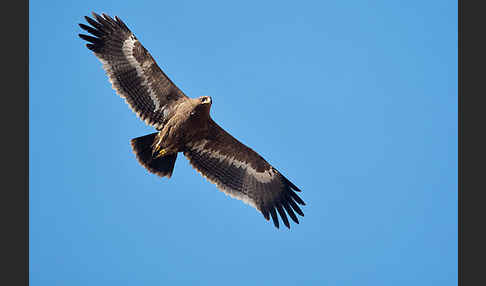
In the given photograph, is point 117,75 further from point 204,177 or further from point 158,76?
point 204,177

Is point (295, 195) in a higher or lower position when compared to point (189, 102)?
lower

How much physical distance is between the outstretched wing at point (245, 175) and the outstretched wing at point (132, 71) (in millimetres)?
1059

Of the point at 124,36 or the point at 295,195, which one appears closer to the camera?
the point at 124,36

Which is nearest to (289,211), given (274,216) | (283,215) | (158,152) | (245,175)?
(283,215)

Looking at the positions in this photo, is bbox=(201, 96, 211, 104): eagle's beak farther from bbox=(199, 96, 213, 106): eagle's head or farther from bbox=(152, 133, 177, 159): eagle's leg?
bbox=(152, 133, 177, 159): eagle's leg

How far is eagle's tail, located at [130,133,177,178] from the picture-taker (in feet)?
40.3

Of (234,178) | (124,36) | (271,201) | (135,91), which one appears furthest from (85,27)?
(271,201)

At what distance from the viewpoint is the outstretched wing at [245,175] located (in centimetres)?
1283

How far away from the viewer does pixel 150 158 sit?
12.4 meters

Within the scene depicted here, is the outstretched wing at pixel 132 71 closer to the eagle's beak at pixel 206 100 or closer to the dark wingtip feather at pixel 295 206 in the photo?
the eagle's beak at pixel 206 100

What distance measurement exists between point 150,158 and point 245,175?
2037 mm

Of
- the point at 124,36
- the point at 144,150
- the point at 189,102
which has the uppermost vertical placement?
the point at 124,36

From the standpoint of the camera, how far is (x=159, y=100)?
12.5m

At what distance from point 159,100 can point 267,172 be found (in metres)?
2.71
